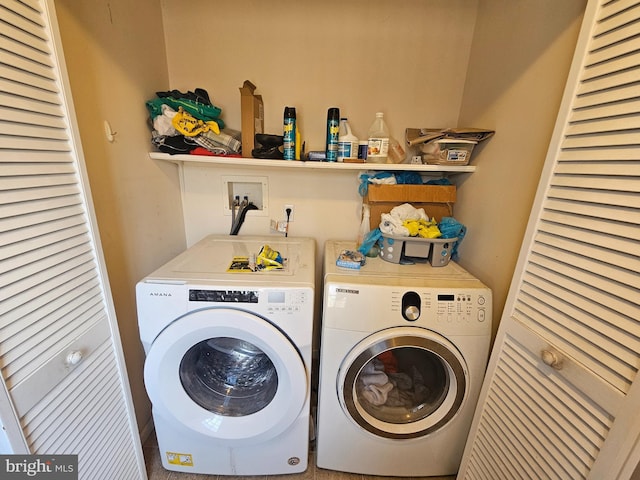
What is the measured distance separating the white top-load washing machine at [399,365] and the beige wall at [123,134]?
897 mm

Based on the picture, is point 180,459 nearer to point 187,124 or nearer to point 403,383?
point 403,383

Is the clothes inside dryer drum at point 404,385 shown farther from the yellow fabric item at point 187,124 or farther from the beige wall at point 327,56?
the yellow fabric item at point 187,124

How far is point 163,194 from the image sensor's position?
1.44 m

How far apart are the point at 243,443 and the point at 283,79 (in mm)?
1803

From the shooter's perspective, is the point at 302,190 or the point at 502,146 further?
the point at 302,190

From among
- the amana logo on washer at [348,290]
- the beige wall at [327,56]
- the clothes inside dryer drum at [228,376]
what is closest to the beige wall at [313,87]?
the beige wall at [327,56]

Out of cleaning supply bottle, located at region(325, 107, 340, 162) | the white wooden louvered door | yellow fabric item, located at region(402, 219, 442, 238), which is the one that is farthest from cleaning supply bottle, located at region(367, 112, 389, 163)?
the white wooden louvered door

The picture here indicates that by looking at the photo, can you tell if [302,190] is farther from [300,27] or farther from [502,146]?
[502,146]

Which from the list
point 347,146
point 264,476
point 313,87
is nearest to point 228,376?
point 264,476

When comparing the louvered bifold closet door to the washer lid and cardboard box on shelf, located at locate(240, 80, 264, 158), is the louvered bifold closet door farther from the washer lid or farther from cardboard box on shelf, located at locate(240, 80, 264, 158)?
cardboard box on shelf, located at locate(240, 80, 264, 158)

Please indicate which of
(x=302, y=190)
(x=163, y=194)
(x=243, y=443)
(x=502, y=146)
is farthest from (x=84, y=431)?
(x=502, y=146)

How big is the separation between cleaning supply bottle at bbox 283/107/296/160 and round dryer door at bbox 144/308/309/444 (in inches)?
31.5

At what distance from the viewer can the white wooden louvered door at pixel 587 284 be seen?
0.58m

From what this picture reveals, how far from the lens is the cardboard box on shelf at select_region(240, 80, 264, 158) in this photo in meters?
1.28
